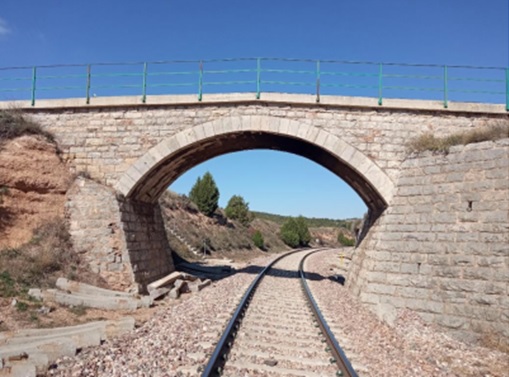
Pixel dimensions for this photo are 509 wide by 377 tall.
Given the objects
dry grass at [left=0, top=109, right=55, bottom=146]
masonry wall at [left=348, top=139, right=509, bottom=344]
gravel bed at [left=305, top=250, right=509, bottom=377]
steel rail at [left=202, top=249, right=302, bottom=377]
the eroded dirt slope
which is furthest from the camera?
dry grass at [left=0, top=109, right=55, bottom=146]

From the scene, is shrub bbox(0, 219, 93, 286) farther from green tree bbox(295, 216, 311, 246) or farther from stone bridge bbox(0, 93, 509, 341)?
green tree bbox(295, 216, 311, 246)

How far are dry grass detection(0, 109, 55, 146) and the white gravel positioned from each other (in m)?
6.88

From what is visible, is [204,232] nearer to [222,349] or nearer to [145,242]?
[145,242]

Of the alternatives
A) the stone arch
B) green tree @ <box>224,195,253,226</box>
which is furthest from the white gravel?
green tree @ <box>224,195,253,226</box>

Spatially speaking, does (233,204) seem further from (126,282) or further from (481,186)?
(481,186)

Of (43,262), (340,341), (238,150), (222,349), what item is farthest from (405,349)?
(238,150)

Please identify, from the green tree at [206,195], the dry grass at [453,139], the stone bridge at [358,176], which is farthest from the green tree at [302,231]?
the dry grass at [453,139]

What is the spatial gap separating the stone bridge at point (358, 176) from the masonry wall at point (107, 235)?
0.11 ft

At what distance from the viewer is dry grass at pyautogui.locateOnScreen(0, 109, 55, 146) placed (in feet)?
40.7

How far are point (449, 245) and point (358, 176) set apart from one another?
382cm

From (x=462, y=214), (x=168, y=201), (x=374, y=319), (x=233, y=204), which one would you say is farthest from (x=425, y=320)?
(x=233, y=204)

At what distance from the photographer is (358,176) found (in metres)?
12.6

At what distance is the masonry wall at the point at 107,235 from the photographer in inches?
466

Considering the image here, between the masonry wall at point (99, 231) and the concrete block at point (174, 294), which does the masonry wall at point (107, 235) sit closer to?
the masonry wall at point (99, 231)
